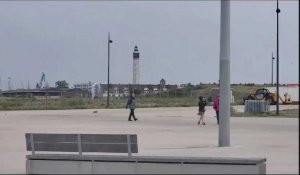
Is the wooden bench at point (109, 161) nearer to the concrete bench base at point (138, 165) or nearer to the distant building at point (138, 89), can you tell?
the concrete bench base at point (138, 165)

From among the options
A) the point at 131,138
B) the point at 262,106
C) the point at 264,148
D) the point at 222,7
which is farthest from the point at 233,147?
the point at 262,106

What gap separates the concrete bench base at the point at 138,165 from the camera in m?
10.5

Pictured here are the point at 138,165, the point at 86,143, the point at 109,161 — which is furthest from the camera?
the point at 86,143

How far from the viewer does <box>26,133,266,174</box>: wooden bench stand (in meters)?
10.6

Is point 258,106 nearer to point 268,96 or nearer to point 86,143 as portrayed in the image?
point 268,96

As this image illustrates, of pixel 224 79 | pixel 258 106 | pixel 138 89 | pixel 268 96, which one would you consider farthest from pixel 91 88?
pixel 224 79

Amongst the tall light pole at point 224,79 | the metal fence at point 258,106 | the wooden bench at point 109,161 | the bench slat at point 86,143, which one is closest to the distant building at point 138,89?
the metal fence at point 258,106

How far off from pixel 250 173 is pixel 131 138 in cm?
244

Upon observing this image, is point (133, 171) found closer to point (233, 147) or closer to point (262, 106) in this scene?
point (233, 147)

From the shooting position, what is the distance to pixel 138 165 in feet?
Result: 36.9

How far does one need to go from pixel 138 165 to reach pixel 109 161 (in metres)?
0.59

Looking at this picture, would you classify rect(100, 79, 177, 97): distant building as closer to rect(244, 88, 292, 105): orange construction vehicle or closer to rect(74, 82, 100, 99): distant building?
rect(74, 82, 100, 99): distant building

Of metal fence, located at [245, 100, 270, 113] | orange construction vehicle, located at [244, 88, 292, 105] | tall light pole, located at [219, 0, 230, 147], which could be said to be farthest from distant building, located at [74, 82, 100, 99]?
tall light pole, located at [219, 0, 230, 147]

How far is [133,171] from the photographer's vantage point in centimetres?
1129
